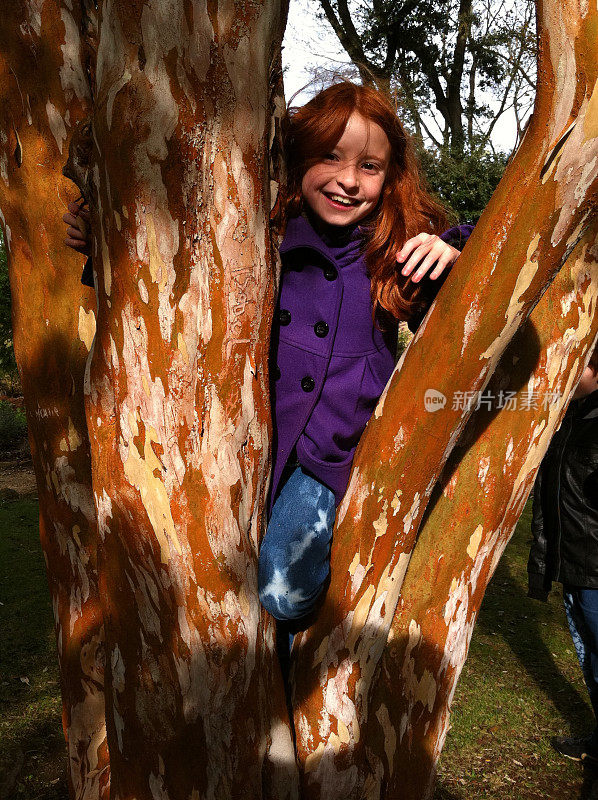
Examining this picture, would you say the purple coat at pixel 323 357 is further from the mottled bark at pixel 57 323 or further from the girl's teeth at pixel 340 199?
the mottled bark at pixel 57 323

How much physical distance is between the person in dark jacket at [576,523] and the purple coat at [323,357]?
1.61m

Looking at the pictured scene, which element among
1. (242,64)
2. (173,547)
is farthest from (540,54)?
(173,547)

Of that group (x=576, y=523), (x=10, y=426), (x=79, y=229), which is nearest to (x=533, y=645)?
(x=576, y=523)

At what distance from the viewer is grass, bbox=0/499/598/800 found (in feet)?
11.0

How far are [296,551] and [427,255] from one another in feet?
2.56

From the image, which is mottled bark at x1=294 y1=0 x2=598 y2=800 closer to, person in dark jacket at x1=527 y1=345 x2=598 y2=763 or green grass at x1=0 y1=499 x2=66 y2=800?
green grass at x1=0 y1=499 x2=66 y2=800

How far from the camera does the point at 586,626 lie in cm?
319

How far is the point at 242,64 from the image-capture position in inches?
53.6

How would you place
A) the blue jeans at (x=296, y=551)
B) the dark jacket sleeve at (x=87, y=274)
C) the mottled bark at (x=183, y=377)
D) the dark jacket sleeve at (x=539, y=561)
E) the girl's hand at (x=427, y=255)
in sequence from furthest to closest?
the dark jacket sleeve at (x=539, y=561), the dark jacket sleeve at (x=87, y=274), the girl's hand at (x=427, y=255), the blue jeans at (x=296, y=551), the mottled bark at (x=183, y=377)

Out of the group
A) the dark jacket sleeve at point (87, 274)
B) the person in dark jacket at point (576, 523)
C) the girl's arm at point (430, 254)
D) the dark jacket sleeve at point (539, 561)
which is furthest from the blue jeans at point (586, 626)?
the dark jacket sleeve at point (87, 274)

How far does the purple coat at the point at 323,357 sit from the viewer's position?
182cm

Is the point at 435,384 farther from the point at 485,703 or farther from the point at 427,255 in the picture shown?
the point at 485,703

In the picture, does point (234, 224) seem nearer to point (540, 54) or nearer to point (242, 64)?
point (242, 64)

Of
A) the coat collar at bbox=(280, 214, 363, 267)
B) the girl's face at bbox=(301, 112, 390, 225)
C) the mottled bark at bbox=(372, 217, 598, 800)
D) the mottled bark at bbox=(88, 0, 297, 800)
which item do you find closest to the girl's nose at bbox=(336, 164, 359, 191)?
the girl's face at bbox=(301, 112, 390, 225)
